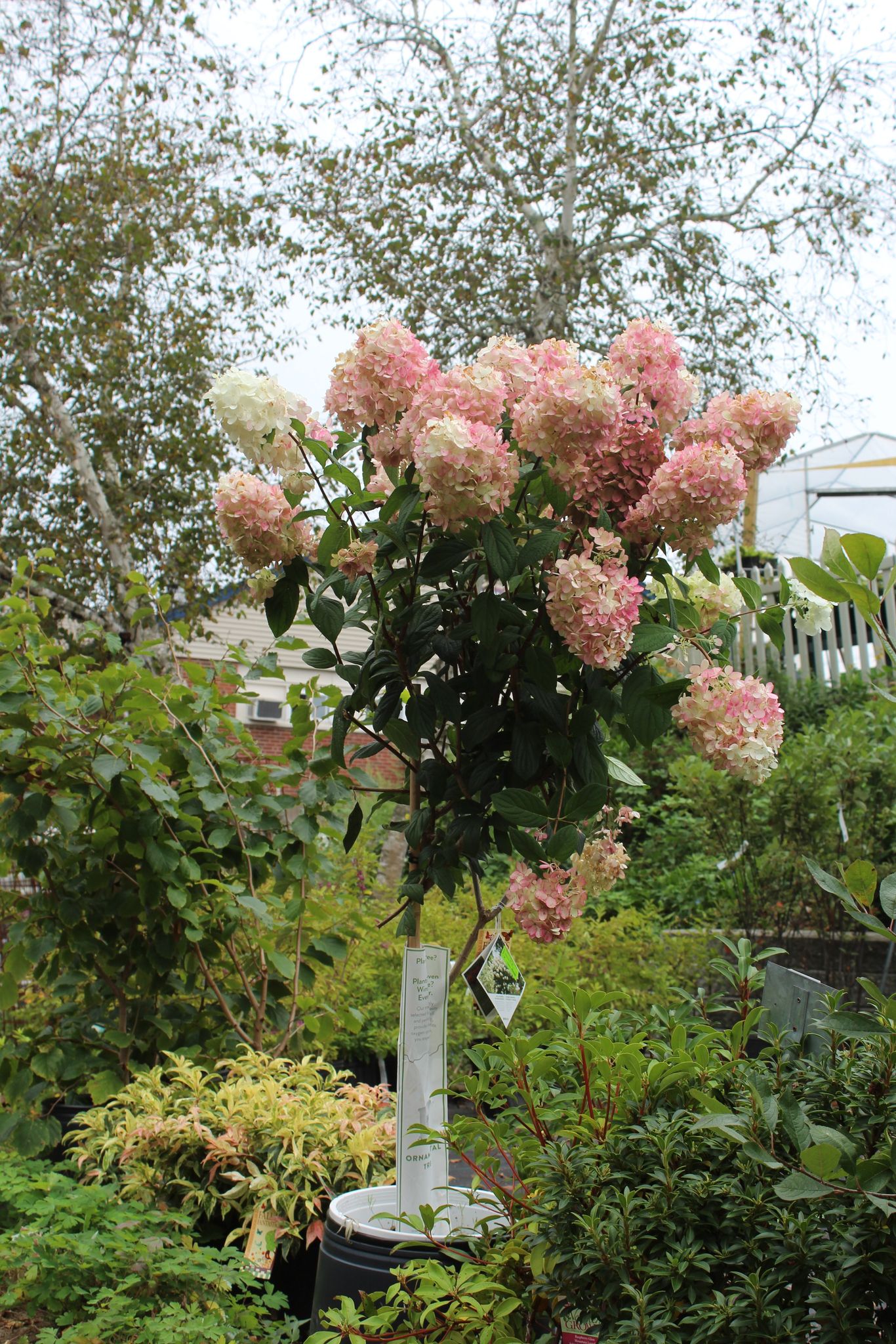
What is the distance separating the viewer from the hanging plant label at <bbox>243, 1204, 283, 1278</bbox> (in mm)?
2318

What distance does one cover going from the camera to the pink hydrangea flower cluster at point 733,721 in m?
1.54

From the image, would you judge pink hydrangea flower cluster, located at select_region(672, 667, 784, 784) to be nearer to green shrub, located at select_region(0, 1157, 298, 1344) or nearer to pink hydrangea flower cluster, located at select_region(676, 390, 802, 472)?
pink hydrangea flower cluster, located at select_region(676, 390, 802, 472)

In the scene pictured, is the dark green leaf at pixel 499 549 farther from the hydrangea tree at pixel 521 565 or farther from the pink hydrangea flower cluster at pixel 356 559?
the pink hydrangea flower cluster at pixel 356 559

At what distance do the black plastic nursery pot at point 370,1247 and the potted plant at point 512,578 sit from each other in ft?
0.24

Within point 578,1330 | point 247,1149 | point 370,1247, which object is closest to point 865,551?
point 578,1330

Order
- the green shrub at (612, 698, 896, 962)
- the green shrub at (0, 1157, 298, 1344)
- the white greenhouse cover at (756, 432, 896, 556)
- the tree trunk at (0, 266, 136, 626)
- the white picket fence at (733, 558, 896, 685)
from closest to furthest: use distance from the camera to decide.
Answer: the green shrub at (0, 1157, 298, 1344) < the green shrub at (612, 698, 896, 962) < the white picket fence at (733, 558, 896, 685) < the tree trunk at (0, 266, 136, 626) < the white greenhouse cover at (756, 432, 896, 556)

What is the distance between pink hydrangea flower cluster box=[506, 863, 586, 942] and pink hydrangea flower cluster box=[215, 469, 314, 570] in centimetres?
64

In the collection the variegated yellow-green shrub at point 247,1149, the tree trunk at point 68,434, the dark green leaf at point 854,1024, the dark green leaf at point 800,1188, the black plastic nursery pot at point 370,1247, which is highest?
the tree trunk at point 68,434

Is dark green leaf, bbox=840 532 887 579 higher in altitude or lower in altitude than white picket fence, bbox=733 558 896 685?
lower

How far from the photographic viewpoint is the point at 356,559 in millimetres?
1641

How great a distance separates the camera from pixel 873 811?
16.8ft

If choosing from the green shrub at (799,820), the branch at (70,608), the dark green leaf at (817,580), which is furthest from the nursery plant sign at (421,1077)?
the branch at (70,608)

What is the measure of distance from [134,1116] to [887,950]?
4075 millimetres

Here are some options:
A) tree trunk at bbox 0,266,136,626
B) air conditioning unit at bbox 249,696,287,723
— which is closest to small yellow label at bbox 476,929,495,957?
tree trunk at bbox 0,266,136,626
